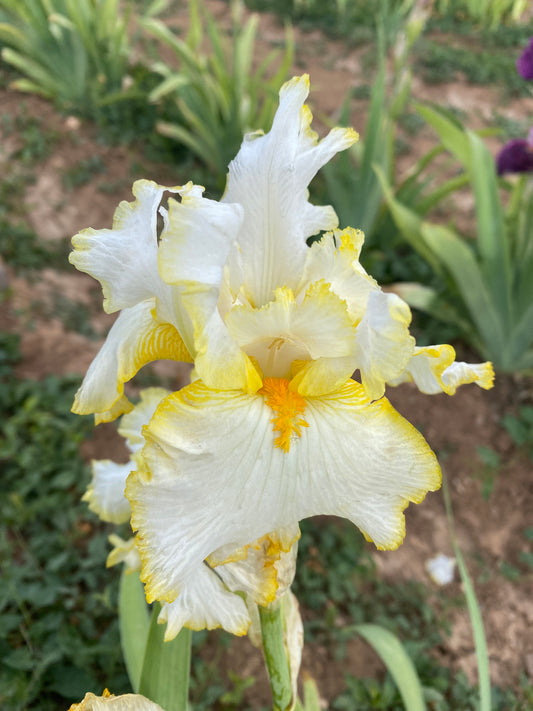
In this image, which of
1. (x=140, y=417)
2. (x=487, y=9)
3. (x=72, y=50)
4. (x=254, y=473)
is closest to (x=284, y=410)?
(x=254, y=473)

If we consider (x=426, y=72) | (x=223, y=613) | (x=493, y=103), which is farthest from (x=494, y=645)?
(x=426, y=72)

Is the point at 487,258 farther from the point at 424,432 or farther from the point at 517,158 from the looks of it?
the point at 424,432

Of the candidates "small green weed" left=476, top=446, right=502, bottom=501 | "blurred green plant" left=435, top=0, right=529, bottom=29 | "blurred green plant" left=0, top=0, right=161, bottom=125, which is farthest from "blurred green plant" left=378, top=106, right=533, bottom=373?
"blurred green plant" left=435, top=0, right=529, bottom=29

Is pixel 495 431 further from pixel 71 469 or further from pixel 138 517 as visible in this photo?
pixel 138 517

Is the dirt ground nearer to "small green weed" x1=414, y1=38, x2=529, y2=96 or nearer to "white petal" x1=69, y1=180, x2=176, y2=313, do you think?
"white petal" x1=69, y1=180, x2=176, y2=313

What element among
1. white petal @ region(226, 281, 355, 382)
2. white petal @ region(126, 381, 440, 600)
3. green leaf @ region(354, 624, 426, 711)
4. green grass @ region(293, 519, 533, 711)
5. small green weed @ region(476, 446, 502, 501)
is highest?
white petal @ region(226, 281, 355, 382)

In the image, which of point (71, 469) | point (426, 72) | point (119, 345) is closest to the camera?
point (119, 345)

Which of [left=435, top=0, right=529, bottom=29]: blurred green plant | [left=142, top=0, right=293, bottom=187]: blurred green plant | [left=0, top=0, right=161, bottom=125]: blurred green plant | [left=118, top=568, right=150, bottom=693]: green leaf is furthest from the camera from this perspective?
[left=435, top=0, right=529, bottom=29]: blurred green plant
